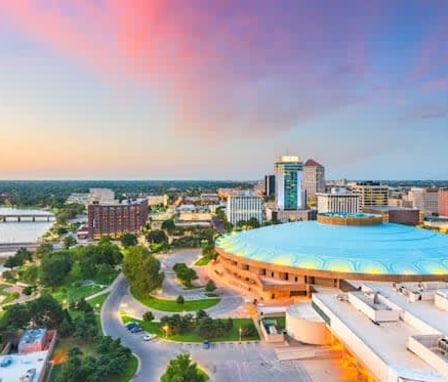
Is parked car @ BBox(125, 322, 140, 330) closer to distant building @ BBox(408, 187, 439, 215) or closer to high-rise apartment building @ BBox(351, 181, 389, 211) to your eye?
high-rise apartment building @ BBox(351, 181, 389, 211)

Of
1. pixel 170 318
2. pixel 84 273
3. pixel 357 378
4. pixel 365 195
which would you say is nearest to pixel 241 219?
pixel 365 195

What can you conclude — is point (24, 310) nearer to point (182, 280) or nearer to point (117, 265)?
point (182, 280)

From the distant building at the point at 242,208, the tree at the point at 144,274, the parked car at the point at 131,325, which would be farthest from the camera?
the distant building at the point at 242,208

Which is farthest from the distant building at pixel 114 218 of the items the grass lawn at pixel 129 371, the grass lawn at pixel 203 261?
the grass lawn at pixel 129 371

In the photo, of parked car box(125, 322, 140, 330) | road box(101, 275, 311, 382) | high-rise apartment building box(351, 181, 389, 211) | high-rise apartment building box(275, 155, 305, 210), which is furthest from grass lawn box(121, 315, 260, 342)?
high-rise apartment building box(351, 181, 389, 211)

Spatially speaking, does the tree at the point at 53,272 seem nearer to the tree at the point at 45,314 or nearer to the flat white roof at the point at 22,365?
the tree at the point at 45,314

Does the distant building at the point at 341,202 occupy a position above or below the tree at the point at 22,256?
above

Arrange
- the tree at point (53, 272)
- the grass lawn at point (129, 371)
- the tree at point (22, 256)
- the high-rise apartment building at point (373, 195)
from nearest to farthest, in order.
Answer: the grass lawn at point (129, 371) < the tree at point (53, 272) < the tree at point (22, 256) < the high-rise apartment building at point (373, 195)
